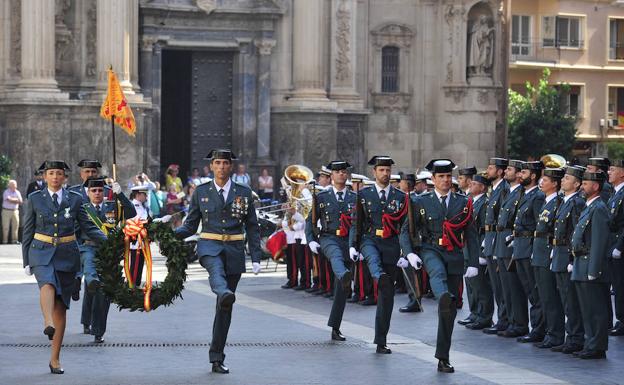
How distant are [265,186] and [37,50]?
20.8 feet

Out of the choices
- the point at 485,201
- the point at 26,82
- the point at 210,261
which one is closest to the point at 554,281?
the point at 485,201

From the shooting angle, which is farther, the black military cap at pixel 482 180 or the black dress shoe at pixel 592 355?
the black military cap at pixel 482 180

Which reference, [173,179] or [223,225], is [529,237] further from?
[173,179]

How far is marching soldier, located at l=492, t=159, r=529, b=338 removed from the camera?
18.2 m

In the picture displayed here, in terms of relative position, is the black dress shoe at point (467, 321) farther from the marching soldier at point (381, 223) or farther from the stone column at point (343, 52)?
the stone column at point (343, 52)

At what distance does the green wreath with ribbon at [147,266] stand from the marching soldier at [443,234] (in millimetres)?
2495

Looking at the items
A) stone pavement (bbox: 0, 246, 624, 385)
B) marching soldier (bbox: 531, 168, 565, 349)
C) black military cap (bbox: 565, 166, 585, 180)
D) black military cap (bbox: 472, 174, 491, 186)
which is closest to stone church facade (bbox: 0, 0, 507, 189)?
stone pavement (bbox: 0, 246, 624, 385)

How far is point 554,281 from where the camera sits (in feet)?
57.0

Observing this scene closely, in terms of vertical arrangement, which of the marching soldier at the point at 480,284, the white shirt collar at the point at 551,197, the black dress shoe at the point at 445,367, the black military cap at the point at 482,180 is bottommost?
the black dress shoe at the point at 445,367

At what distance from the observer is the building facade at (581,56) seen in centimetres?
6028

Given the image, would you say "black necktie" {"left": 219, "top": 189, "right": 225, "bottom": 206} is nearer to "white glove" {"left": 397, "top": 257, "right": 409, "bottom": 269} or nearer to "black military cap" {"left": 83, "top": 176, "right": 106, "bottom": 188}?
"black military cap" {"left": 83, "top": 176, "right": 106, "bottom": 188}

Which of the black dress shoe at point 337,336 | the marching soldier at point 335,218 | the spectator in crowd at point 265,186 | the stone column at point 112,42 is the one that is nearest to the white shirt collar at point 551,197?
the marching soldier at point 335,218

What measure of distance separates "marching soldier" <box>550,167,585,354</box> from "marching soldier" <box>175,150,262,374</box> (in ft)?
11.1

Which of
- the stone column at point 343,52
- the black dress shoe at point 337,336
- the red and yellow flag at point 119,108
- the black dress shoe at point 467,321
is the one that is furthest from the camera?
the stone column at point 343,52
